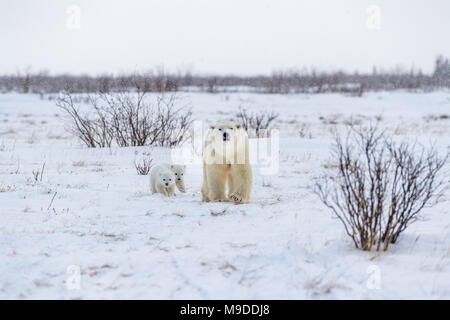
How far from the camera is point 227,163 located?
14.7 ft

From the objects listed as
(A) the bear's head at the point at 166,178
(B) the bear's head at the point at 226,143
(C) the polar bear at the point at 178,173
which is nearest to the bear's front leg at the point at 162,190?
(A) the bear's head at the point at 166,178

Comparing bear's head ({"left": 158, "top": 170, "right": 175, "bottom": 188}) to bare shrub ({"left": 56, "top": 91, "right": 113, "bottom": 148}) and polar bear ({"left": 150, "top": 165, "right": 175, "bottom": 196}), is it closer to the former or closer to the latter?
polar bear ({"left": 150, "top": 165, "right": 175, "bottom": 196})

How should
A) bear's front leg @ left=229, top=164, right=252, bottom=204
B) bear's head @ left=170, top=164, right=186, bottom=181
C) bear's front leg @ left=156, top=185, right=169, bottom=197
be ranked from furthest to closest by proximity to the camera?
1. bear's head @ left=170, top=164, right=186, bottom=181
2. bear's front leg @ left=156, top=185, right=169, bottom=197
3. bear's front leg @ left=229, top=164, right=252, bottom=204

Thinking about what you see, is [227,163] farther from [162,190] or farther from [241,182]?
[162,190]

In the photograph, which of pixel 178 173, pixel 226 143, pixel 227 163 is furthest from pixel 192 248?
pixel 178 173

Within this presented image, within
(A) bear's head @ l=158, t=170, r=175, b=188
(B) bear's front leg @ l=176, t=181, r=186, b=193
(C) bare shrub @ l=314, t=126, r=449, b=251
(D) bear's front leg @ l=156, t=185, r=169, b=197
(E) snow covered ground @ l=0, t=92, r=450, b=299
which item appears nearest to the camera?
(E) snow covered ground @ l=0, t=92, r=450, b=299

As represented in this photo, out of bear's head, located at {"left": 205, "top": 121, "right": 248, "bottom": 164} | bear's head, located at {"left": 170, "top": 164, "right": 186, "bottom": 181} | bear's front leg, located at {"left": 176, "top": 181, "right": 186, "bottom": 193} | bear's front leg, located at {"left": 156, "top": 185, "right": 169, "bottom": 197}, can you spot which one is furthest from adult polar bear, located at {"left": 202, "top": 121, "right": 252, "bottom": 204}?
bear's front leg, located at {"left": 176, "top": 181, "right": 186, "bottom": 193}

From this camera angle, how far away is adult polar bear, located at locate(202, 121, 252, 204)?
13.8ft

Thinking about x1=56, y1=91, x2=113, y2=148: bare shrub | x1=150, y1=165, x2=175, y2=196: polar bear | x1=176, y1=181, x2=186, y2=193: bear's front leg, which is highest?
x1=56, y1=91, x2=113, y2=148: bare shrub

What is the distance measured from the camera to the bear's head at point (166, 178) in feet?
16.7

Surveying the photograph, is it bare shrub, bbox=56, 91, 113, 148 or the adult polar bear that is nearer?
the adult polar bear

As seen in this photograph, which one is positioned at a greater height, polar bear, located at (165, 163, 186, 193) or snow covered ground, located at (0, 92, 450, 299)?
polar bear, located at (165, 163, 186, 193)

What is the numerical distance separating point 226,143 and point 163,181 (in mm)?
1260
